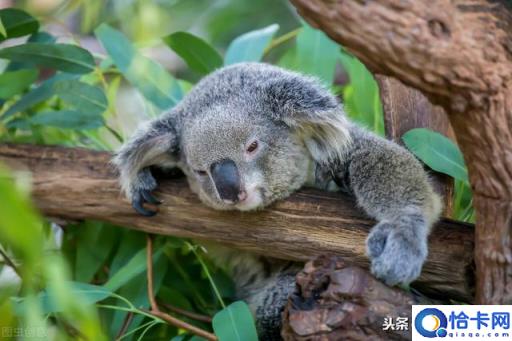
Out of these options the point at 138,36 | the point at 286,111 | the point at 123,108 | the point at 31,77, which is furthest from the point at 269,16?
the point at 286,111

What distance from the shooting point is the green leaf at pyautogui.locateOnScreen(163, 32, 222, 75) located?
11.4 ft

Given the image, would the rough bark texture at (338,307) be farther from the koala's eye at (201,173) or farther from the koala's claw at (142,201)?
the koala's claw at (142,201)

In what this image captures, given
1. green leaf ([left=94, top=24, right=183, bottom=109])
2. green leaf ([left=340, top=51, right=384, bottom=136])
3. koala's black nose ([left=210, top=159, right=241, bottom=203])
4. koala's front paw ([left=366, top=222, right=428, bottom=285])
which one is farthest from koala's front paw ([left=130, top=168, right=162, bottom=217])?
green leaf ([left=340, top=51, right=384, bottom=136])

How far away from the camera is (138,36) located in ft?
15.9

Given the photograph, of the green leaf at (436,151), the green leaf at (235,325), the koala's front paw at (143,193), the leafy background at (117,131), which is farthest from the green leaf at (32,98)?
the green leaf at (436,151)

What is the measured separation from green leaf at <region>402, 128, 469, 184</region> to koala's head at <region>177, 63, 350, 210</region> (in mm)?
297

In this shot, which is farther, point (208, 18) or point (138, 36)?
point (208, 18)

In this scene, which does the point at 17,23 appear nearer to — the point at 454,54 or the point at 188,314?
the point at 188,314

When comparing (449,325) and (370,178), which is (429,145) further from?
(449,325)

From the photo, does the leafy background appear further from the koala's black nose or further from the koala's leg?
the koala's black nose

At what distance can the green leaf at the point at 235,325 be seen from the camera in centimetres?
253

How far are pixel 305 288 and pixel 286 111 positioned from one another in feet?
2.78

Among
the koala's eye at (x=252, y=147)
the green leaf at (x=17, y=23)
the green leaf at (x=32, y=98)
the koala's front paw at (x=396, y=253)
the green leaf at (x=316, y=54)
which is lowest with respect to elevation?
the koala's front paw at (x=396, y=253)

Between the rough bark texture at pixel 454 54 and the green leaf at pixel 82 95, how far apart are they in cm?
189
